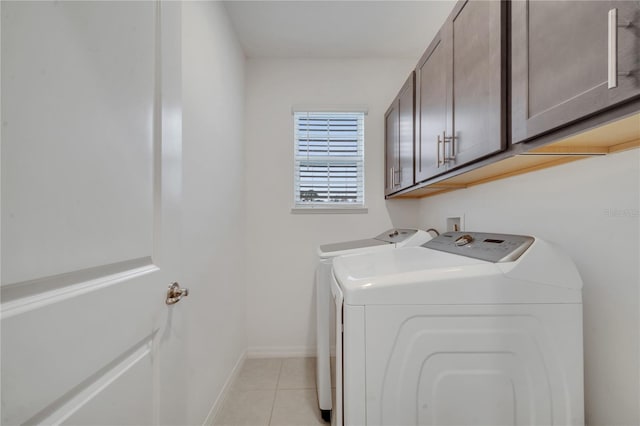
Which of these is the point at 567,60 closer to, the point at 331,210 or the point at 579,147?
the point at 579,147

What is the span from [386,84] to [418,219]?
1.30 m

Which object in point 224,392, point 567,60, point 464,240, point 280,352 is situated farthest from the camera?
point 280,352

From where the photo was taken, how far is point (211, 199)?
69.5 inches

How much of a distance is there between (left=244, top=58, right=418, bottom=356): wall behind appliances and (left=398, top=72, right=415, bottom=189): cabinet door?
2.00ft

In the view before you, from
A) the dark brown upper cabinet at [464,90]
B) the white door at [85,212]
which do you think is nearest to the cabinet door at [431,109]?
the dark brown upper cabinet at [464,90]

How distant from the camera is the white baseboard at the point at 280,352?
8.51 feet

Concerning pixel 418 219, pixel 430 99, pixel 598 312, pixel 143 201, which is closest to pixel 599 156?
pixel 598 312

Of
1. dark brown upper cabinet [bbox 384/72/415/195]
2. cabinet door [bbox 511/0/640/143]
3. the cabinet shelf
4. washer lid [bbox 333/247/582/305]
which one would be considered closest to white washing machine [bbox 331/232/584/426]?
washer lid [bbox 333/247/582/305]

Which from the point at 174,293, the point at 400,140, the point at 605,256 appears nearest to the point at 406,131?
the point at 400,140

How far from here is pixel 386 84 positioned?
105 inches

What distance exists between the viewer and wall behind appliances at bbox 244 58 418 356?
2.63 meters

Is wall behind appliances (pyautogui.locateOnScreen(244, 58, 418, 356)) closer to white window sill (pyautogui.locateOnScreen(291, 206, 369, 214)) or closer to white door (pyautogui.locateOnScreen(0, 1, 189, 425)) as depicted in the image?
white window sill (pyautogui.locateOnScreen(291, 206, 369, 214))

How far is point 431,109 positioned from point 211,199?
1379 mm

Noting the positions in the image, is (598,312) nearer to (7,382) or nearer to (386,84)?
(7,382)
